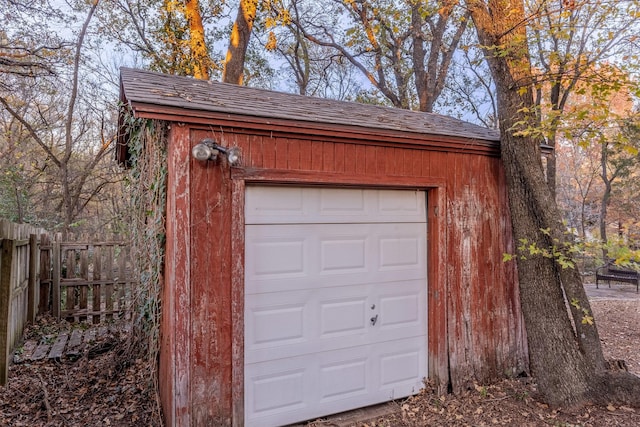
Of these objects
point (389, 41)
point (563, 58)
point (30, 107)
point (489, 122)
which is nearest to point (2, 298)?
point (563, 58)

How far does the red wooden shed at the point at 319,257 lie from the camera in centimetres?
319

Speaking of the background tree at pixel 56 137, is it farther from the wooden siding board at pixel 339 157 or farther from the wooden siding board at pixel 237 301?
the wooden siding board at pixel 339 157

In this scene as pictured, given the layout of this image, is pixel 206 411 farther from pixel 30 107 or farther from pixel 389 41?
pixel 389 41

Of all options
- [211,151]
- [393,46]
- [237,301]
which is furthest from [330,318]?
[393,46]

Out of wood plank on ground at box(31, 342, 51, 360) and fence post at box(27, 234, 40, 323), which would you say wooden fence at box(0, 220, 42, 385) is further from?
wood plank on ground at box(31, 342, 51, 360)

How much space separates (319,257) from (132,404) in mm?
2408

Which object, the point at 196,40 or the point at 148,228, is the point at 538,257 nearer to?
the point at 148,228

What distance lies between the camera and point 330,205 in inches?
153

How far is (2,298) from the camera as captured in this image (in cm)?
211

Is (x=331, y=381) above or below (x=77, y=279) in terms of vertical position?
below

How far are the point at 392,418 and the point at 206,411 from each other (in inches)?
71.6

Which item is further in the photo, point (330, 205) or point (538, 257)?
point (538, 257)

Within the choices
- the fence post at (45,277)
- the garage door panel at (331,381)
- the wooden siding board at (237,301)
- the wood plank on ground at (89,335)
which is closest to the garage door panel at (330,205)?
the wooden siding board at (237,301)

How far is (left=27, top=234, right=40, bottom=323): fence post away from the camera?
19.4 ft
